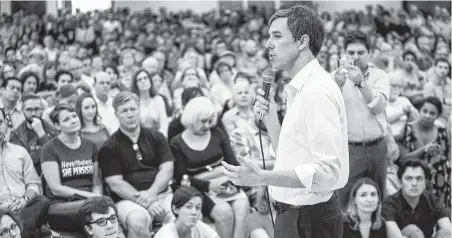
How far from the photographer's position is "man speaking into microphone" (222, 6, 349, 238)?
1.96 metres

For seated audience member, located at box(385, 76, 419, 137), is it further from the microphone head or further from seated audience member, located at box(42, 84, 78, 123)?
the microphone head

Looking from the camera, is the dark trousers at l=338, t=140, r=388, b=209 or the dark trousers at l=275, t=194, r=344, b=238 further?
the dark trousers at l=338, t=140, r=388, b=209

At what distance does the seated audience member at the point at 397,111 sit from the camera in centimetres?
579

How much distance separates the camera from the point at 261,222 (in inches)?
164

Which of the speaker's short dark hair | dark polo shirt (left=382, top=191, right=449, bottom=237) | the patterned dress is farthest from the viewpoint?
the patterned dress

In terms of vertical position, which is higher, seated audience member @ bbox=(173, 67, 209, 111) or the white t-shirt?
seated audience member @ bbox=(173, 67, 209, 111)

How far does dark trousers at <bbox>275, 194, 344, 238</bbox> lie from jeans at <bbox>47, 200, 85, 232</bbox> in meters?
1.97

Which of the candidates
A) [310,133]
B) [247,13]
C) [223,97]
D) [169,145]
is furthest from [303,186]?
[247,13]

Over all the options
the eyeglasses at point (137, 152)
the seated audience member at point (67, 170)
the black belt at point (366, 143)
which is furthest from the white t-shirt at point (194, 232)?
the black belt at point (366, 143)

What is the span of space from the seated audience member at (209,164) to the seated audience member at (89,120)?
0.55m

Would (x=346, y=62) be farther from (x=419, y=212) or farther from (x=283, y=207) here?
(x=283, y=207)

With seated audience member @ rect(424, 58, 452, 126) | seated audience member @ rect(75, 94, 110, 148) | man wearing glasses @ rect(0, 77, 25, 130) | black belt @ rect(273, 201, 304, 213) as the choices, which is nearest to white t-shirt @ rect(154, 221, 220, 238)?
seated audience member @ rect(75, 94, 110, 148)

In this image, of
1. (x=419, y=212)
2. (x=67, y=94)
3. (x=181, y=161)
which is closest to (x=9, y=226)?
(x=181, y=161)

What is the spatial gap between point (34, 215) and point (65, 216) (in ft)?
0.56
